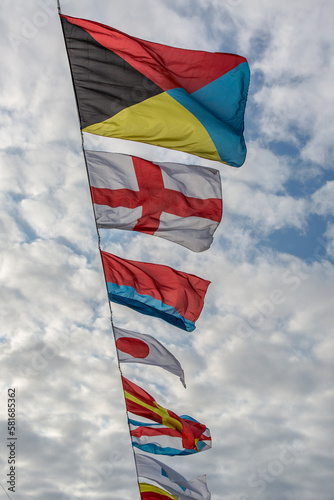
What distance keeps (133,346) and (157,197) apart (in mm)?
6029

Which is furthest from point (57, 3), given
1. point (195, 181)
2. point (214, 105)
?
point (195, 181)

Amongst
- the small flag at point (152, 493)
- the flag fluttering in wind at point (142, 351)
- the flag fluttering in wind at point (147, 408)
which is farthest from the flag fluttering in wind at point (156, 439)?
the flag fluttering in wind at point (142, 351)

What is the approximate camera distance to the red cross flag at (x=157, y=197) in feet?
40.6

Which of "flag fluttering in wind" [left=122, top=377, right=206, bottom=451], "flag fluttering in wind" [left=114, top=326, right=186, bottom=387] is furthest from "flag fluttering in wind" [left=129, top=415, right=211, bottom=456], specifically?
"flag fluttering in wind" [left=114, top=326, right=186, bottom=387]

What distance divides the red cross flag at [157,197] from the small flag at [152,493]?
13.9 metres

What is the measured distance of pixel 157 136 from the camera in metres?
11.9

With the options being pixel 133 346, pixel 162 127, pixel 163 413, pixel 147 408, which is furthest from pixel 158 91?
pixel 163 413

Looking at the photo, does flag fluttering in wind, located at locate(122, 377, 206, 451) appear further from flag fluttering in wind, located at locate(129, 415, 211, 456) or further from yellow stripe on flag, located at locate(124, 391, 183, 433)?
flag fluttering in wind, located at locate(129, 415, 211, 456)

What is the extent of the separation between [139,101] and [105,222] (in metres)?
3.05

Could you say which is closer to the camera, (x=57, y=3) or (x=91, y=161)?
(x=57, y=3)

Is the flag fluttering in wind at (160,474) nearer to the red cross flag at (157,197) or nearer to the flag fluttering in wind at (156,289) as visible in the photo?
the flag fluttering in wind at (156,289)

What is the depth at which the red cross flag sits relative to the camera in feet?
40.6

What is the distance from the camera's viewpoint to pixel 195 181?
44.7 ft

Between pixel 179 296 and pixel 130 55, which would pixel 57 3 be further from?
pixel 179 296
